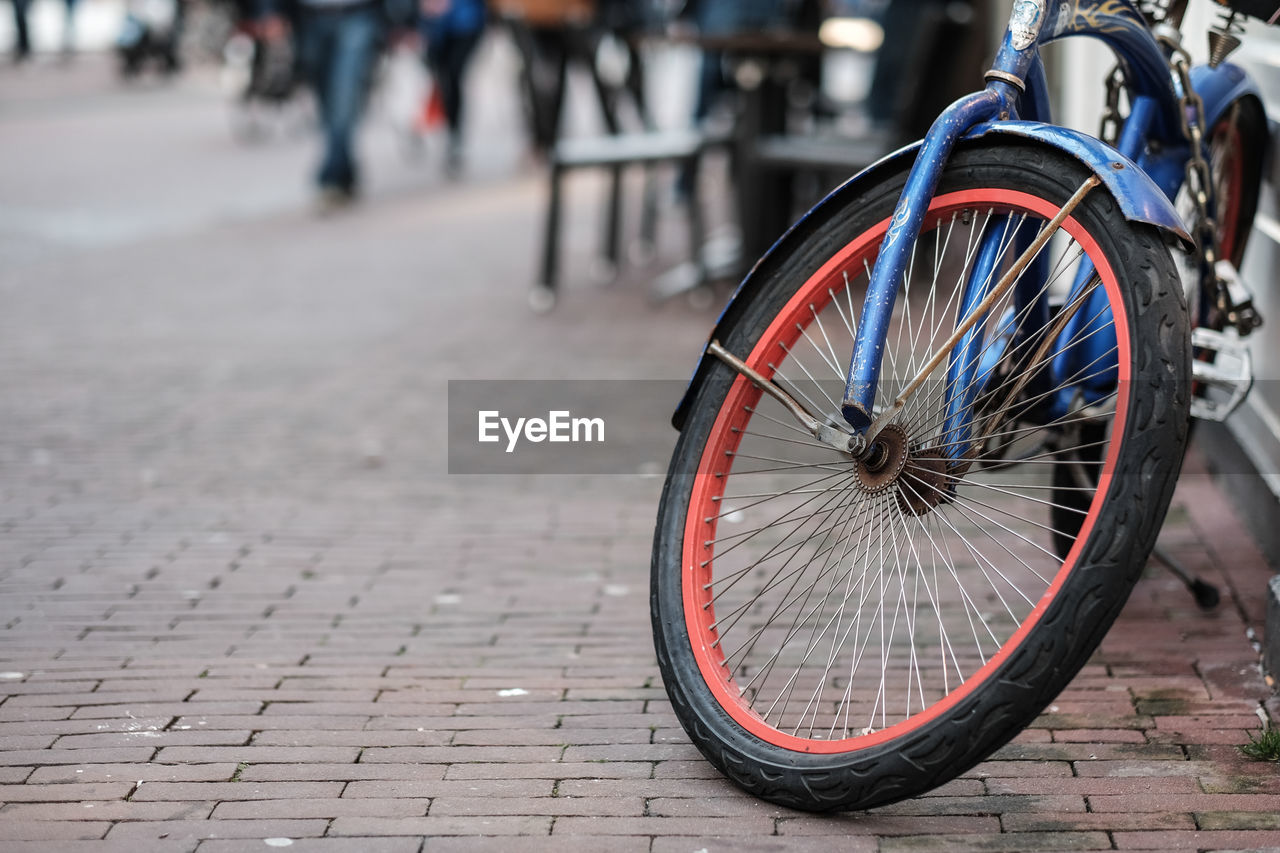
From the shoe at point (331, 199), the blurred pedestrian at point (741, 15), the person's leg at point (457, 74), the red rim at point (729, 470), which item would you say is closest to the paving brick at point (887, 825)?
the red rim at point (729, 470)

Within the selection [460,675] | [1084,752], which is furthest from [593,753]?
[1084,752]

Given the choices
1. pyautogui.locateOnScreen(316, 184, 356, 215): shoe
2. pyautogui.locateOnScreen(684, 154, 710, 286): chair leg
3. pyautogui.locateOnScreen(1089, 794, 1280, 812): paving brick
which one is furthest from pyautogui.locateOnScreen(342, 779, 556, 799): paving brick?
pyautogui.locateOnScreen(316, 184, 356, 215): shoe

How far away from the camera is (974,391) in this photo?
2918 mm

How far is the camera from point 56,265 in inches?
361

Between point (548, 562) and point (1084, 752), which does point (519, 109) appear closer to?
point (548, 562)

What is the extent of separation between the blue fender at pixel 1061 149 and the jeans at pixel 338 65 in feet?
29.7

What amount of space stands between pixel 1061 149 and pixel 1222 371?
42.7 inches

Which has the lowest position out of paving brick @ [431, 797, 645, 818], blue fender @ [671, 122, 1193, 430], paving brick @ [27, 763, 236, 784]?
paving brick @ [27, 763, 236, 784]

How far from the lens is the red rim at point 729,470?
2.49 meters

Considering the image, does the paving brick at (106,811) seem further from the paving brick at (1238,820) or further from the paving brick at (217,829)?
the paving brick at (1238,820)

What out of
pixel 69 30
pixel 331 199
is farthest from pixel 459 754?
pixel 69 30

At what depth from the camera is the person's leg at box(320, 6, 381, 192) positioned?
11406 millimetres

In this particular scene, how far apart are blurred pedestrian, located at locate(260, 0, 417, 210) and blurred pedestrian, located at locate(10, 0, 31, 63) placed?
42.5ft

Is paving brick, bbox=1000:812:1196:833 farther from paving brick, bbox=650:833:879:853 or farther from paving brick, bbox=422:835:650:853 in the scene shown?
paving brick, bbox=422:835:650:853
